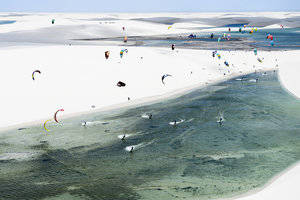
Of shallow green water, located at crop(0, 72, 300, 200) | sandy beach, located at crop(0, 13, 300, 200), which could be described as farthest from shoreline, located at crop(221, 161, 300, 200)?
shallow green water, located at crop(0, 72, 300, 200)

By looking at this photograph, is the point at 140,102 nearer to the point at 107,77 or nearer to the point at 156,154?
the point at 107,77

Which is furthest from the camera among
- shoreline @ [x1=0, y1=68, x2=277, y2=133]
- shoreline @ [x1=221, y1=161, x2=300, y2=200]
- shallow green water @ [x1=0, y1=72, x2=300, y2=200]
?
shoreline @ [x1=0, y1=68, x2=277, y2=133]

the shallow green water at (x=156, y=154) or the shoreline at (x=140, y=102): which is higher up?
the shoreline at (x=140, y=102)

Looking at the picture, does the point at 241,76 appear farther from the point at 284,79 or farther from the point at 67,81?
the point at 67,81

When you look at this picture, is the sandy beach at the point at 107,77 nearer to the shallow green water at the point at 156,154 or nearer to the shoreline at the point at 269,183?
the shoreline at the point at 269,183

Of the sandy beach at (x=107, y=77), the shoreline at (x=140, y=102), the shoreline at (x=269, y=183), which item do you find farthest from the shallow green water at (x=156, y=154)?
the sandy beach at (x=107, y=77)

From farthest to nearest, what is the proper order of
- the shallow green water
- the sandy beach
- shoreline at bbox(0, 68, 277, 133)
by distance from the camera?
the sandy beach
shoreline at bbox(0, 68, 277, 133)
the shallow green water

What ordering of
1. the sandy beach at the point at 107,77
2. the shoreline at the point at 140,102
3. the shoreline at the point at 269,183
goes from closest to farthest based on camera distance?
the shoreline at the point at 269,183 → the shoreline at the point at 140,102 → the sandy beach at the point at 107,77

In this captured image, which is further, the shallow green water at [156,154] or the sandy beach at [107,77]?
the sandy beach at [107,77]

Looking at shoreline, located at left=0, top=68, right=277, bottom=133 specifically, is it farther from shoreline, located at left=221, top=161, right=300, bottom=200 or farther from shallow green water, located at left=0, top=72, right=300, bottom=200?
shoreline, located at left=221, top=161, right=300, bottom=200

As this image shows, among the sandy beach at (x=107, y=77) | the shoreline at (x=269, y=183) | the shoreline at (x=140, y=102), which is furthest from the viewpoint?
the sandy beach at (x=107, y=77)

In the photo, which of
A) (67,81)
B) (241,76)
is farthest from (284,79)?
(67,81)
